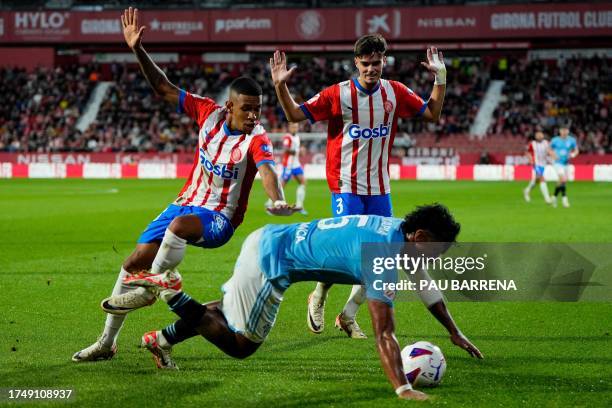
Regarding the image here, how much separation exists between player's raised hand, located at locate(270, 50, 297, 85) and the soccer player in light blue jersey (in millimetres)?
1971

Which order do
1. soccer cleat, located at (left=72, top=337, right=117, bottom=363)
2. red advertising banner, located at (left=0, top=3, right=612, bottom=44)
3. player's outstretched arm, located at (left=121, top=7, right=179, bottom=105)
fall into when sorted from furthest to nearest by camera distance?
red advertising banner, located at (left=0, top=3, right=612, bottom=44), player's outstretched arm, located at (left=121, top=7, right=179, bottom=105), soccer cleat, located at (left=72, top=337, right=117, bottom=363)

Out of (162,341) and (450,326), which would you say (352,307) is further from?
(162,341)

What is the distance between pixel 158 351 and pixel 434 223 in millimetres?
2248

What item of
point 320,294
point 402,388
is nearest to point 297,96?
point 320,294

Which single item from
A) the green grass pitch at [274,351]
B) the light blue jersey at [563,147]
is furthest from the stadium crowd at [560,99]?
the green grass pitch at [274,351]

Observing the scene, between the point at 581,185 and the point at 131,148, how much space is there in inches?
875

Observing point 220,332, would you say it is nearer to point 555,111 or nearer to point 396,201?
point 396,201

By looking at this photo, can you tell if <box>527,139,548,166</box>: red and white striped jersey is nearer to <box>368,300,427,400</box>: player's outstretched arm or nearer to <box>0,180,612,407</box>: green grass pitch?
<box>0,180,612,407</box>: green grass pitch

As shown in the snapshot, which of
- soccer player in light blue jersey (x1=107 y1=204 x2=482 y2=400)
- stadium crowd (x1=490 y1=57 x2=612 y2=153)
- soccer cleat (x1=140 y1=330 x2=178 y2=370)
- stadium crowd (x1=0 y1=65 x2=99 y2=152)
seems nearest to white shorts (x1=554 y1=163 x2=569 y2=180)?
stadium crowd (x1=490 y1=57 x2=612 y2=153)

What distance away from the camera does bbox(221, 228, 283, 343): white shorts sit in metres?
5.94

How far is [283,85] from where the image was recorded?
7.68m

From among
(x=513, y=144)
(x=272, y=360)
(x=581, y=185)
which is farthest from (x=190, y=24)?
(x=272, y=360)

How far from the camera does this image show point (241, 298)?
6039mm

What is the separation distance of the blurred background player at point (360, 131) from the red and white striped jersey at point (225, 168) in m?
0.88
